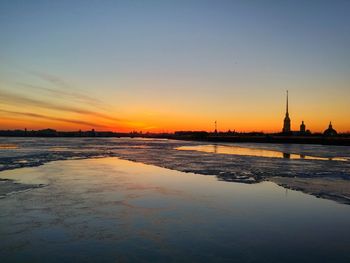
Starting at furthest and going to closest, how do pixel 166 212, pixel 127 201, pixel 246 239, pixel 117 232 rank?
pixel 127 201, pixel 166 212, pixel 117 232, pixel 246 239

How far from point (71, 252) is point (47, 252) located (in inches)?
15.0

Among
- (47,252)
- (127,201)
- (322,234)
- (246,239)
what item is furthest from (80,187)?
(322,234)

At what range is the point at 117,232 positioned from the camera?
6312 millimetres

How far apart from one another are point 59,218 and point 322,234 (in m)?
5.49

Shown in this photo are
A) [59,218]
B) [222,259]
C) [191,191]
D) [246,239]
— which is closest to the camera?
[222,259]

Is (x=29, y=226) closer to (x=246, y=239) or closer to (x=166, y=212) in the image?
(x=166, y=212)

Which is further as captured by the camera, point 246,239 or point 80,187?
point 80,187

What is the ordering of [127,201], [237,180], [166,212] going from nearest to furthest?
[166,212] < [127,201] < [237,180]

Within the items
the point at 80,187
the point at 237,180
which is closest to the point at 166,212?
the point at 80,187

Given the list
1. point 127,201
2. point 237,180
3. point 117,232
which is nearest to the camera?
point 117,232

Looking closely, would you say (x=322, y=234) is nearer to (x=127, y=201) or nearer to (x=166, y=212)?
(x=166, y=212)

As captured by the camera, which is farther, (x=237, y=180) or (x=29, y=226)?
(x=237, y=180)

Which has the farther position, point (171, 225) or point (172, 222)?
point (172, 222)

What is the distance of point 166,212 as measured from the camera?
26.2 feet
